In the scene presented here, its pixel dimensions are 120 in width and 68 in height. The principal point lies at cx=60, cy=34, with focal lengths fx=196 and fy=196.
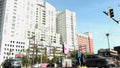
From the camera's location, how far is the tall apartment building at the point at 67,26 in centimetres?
15912

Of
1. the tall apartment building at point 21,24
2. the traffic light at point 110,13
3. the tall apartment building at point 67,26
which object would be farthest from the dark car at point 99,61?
the tall apartment building at point 67,26

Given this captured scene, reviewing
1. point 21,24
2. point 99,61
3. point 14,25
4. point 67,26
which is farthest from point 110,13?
point 67,26

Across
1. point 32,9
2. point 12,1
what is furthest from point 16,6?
point 32,9

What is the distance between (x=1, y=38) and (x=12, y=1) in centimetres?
2589

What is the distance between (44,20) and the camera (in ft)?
486

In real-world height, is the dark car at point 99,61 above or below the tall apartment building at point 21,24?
below

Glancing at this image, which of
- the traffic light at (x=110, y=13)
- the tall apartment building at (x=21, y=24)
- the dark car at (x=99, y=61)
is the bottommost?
the dark car at (x=99, y=61)

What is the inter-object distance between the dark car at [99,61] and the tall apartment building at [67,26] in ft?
447

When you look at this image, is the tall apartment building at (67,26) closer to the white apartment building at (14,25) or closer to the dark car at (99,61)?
the white apartment building at (14,25)

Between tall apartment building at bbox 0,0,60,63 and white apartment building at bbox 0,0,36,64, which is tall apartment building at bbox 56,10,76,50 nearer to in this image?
tall apartment building at bbox 0,0,60,63

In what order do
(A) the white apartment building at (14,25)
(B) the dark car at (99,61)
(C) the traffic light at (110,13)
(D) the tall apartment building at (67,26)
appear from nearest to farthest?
(B) the dark car at (99,61) → (C) the traffic light at (110,13) → (A) the white apartment building at (14,25) → (D) the tall apartment building at (67,26)

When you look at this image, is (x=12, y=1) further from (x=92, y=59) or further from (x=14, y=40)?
(x=92, y=59)

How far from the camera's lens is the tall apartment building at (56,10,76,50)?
15912cm

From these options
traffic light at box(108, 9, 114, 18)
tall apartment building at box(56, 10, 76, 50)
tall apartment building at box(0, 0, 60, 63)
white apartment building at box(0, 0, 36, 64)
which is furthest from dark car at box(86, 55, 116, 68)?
tall apartment building at box(56, 10, 76, 50)
